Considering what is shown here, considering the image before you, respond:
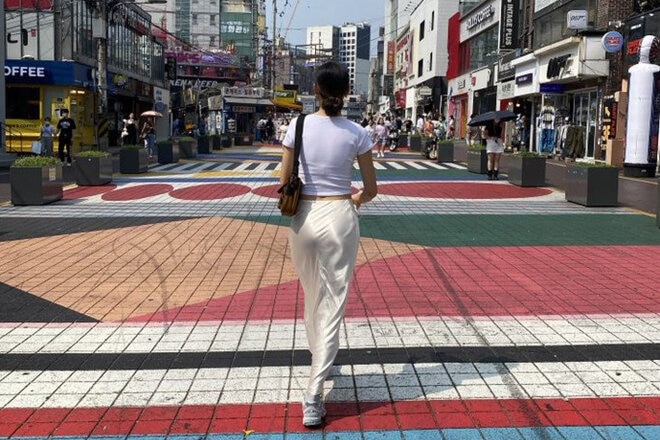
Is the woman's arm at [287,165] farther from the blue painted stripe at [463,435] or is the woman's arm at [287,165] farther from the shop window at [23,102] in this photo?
the shop window at [23,102]

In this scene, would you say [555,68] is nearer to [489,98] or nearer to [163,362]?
[489,98]

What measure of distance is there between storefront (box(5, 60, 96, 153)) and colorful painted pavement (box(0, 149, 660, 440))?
22370 mm

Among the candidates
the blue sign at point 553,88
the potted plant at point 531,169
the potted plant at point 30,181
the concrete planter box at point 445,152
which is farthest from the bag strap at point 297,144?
the blue sign at point 553,88

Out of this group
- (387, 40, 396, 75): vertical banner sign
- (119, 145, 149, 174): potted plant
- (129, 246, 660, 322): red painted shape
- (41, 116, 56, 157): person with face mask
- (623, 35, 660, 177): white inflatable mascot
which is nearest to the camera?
(129, 246, 660, 322): red painted shape

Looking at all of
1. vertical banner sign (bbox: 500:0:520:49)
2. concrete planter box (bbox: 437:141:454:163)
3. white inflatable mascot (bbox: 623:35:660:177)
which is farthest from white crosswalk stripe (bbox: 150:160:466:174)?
vertical banner sign (bbox: 500:0:520:49)

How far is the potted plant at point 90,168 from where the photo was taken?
17.2 meters

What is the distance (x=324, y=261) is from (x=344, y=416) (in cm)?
91

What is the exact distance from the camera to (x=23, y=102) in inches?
1315

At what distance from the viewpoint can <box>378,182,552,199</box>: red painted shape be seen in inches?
624

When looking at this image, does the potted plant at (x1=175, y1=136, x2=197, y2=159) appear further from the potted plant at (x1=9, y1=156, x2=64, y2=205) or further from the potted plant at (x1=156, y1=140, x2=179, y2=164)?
the potted plant at (x1=9, y1=156, x2=64, y2=205)

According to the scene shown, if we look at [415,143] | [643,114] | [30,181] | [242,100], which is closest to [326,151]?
[30,181]

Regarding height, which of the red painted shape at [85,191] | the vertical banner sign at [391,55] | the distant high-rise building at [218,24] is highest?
the distant high-rise building at [218,24]

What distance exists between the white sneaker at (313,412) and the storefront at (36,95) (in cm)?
3071

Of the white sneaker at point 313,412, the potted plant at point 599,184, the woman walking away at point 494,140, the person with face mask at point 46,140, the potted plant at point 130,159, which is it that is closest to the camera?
the white sneaker at point 313,412
